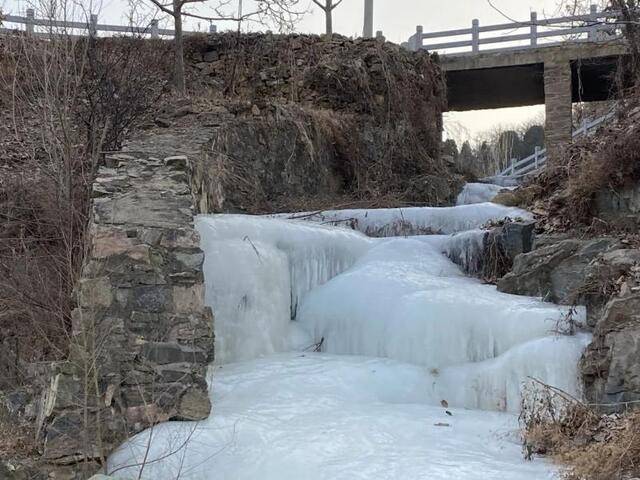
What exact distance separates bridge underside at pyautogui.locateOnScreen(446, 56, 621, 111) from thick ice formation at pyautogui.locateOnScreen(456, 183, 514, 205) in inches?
137

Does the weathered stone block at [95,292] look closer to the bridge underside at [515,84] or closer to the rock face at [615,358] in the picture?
the rock face at [615,358]

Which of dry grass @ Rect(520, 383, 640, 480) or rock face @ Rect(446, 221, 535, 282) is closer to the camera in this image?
dry grass @ Rect(520, 383, 640, 480)

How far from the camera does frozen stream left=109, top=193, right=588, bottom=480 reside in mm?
3924

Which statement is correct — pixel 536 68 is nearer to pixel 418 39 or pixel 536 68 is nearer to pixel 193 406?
pixel 418 39

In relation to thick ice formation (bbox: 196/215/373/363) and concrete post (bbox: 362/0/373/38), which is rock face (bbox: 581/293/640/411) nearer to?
thick ice formation (bbox: 196/215/373/363)

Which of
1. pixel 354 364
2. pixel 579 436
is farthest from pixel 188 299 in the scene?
pixel 579 436

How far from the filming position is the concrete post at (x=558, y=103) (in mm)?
14359

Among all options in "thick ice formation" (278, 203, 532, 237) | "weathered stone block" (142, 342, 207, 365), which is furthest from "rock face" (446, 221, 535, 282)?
"weathered stone block" (142, 342, 207, 365)

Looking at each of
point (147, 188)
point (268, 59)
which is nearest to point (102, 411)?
point (147, 188)

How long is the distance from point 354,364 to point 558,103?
35.5 feet

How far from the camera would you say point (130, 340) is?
14.2 feet

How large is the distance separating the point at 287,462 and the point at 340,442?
40 cm

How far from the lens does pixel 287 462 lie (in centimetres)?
389

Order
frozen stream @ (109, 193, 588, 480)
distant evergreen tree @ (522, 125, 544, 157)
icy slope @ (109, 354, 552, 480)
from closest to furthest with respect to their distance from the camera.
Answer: icy slope @ (109, 354, 552, 480)
frozen stream @ (109, 193, 588, 480)
distant evergreen tree @ (522, 125, 544, 157)
